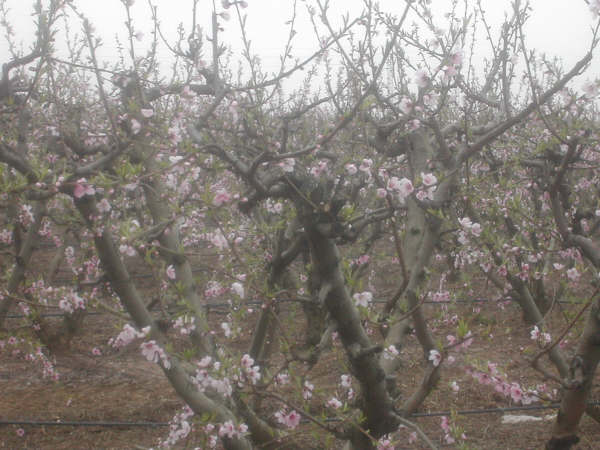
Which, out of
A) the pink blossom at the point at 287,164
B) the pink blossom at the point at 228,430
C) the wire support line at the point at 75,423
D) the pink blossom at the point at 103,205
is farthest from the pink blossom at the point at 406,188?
the wire support line at the point at 75,423

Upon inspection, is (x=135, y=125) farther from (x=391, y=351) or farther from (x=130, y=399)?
(x=130, y=399)

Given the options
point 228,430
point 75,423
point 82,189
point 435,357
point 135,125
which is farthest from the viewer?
point 75,423

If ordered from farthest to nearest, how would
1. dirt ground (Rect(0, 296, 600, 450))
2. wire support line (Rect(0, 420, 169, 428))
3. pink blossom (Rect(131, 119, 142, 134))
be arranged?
wire support line (Rect(0, 420, 169, 428)) < dirt ground (Rect(0, 296, 600, 450)) < pink blossom (Rect(131, 119, 142, 134))

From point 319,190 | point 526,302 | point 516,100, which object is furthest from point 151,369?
point 516,100

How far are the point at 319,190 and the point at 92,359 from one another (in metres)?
6.23

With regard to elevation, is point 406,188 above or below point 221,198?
below

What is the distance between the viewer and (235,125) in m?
4.19

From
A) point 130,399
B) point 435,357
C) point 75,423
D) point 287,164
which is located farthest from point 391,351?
point 130,399

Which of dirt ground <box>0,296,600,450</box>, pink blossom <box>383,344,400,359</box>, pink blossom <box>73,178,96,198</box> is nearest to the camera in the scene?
pink blossom <box>73,178,96,198</box>

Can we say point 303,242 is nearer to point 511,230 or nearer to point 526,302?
point 526,302

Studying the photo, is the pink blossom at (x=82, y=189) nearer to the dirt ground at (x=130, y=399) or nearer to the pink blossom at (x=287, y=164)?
the pink blossom at (x=287, y=164)

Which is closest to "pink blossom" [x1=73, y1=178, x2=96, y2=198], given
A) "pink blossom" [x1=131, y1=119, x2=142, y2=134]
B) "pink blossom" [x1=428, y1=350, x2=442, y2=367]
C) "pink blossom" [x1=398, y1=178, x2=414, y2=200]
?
"pink blossom" [x1=131, y1=119, x2=142, y2=134]

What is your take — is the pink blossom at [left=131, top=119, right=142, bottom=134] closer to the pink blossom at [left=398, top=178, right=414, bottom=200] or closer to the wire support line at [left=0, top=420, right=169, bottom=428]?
the pink blossom at [left=398, top=178, right=414, bottom=200]

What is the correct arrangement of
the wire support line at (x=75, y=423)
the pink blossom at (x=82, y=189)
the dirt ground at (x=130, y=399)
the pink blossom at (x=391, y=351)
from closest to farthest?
the pink blossom at (x=82, y=189)
the pink blossom at (x=391, y=351)
the dirt ground at (x=130, y=399)
the wire support line at (x=75, y=423)
